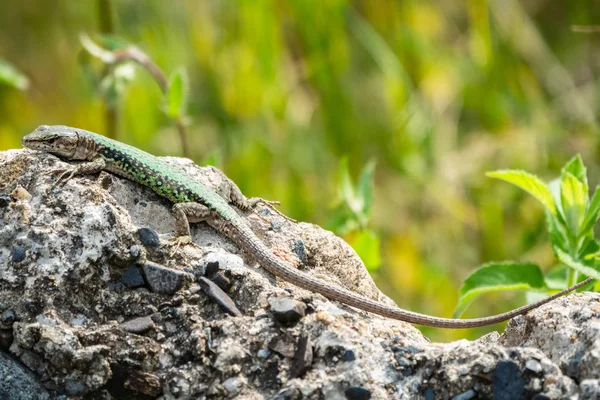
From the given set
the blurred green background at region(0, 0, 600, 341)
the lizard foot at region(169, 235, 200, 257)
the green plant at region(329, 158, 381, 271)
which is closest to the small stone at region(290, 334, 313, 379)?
the lizard foot at region(169, 235, 200, 257)

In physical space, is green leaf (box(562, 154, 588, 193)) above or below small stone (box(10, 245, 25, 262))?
above

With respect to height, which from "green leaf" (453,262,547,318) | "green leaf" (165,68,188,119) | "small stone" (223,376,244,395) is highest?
"green leaf" (165,68,188,119)

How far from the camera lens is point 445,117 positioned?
7.70 m

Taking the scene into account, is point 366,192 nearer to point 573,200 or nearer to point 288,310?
point 573,200

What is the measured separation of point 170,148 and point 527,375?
550 cm

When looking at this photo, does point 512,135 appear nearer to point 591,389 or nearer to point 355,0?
point 355,0

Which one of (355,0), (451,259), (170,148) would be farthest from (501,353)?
(355,0)

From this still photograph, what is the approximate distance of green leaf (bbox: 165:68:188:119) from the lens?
14.3ft

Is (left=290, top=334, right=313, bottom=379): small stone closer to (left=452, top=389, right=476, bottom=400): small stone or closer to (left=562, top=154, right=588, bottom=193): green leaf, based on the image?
(left=452, top=389, right=476, bottom=400): small stone

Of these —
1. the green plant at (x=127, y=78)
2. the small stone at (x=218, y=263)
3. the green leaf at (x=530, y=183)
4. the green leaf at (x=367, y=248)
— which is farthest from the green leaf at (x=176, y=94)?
the green leaf at (x=530, y=183)

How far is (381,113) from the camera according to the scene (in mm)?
7594

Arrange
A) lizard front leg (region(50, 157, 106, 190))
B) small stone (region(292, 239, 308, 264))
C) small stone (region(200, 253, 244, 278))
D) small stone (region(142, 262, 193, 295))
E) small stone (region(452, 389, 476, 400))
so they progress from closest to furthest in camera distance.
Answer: small stone (region(452, 389, 476, 400)) → small stone (region(142, 262, 193, 295)) → small stone (region(200, 253, 244, 278)) → lizard front leg (region(50, 157, 106, 190)) → small stone (region(292, 239, 308, 264))

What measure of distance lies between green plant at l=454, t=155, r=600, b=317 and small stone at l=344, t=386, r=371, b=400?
3.55ft

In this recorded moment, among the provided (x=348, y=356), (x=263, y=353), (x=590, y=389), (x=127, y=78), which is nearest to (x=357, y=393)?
(x=348, y=356)
